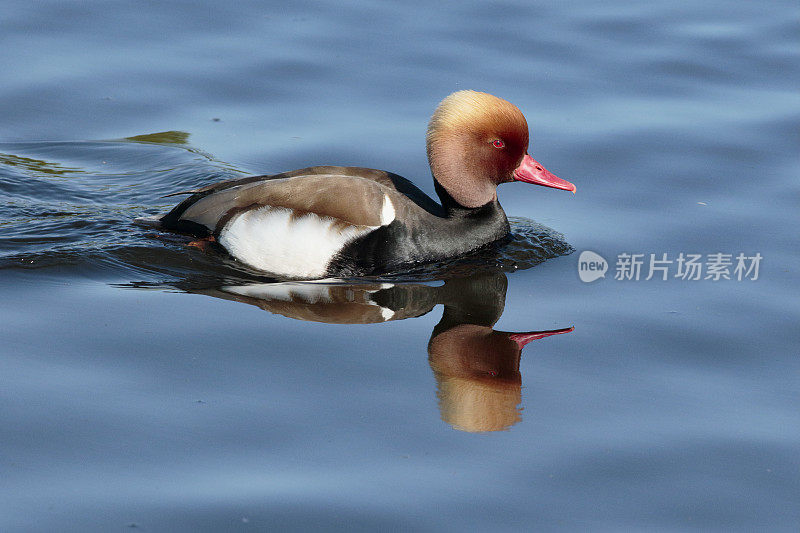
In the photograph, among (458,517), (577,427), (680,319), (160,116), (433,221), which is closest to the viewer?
(458,517)

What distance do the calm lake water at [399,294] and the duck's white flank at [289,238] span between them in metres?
0.17

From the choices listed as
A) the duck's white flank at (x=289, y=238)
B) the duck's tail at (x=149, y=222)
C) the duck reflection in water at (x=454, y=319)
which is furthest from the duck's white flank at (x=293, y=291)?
the duck's tail at (x=149, y=222)

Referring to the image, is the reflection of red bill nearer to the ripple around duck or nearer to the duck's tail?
the ripple around duck

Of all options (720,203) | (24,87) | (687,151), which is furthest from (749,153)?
(24,87)

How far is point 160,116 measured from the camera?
9.45m

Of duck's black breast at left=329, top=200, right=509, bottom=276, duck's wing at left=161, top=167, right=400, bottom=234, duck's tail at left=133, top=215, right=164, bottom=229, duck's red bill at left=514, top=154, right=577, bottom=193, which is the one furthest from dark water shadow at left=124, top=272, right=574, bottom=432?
duck's tail at left=133, top=215, right=164, bottom=229

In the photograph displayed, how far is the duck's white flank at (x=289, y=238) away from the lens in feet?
22.9

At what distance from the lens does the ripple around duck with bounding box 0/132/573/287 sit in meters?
7.07

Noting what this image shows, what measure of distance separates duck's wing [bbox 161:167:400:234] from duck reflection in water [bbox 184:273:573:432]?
48 cm

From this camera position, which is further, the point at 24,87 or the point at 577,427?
the point at 24,87

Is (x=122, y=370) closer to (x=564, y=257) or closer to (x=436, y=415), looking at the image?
(x=436, y=415)

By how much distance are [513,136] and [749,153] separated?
2537 millimetres

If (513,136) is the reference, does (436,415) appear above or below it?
below

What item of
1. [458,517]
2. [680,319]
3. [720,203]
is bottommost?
[458,517]
